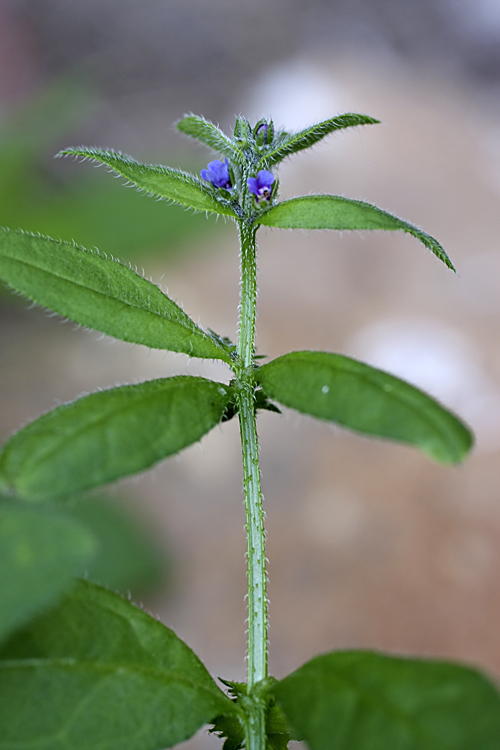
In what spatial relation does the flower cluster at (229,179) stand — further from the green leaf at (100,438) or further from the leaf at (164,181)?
the green leaf at (100,438)

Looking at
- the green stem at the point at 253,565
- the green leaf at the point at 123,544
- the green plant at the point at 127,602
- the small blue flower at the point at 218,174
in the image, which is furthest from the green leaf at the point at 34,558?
the green leaf at the point at 123,544

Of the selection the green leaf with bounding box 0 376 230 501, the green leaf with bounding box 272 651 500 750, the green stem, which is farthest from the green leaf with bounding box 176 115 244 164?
the green leaf with bounding box 272 651 500 750

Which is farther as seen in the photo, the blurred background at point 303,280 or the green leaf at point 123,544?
the blurred background at point 303,280

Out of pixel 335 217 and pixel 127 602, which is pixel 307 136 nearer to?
pixel 335 217

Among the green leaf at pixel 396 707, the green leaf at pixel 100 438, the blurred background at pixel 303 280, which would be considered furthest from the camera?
the blurred background at pixel 303 280

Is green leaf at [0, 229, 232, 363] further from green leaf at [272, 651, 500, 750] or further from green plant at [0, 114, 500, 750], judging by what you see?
green leaf at [272, 651, 500, 750]

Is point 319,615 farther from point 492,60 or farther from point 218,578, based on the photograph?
point 492,60

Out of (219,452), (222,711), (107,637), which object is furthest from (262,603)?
(219,452)

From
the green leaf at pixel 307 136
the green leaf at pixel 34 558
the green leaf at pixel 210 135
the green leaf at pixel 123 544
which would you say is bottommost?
the green leaf at pixel 123 544
